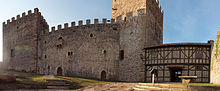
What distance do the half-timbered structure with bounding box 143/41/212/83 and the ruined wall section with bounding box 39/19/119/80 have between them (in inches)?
238

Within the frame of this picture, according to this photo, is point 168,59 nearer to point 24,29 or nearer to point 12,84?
point 12,84

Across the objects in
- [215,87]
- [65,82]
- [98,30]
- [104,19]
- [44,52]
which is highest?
[104,19]

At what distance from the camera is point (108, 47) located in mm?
23484

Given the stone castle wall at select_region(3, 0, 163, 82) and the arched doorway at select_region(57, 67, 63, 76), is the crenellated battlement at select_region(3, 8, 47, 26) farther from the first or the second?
the arched doorway at select_region(57, 67, 63, 76)

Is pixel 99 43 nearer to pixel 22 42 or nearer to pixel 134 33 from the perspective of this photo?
pixel 134 33

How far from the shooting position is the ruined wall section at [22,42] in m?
28.8

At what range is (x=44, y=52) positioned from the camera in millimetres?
28188

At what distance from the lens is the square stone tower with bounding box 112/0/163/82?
21203mm

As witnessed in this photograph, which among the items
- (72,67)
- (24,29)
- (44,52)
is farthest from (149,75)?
(24,29)

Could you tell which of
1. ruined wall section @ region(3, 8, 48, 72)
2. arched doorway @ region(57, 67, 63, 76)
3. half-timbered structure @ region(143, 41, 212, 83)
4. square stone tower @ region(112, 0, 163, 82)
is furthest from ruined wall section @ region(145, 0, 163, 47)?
ruined wall section @ region(3, 8, 48, 72)

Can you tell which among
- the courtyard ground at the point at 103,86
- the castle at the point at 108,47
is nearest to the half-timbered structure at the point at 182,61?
the castle at the point at 108,47

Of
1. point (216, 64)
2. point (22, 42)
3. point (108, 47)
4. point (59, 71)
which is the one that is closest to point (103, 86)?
point (216, 64)

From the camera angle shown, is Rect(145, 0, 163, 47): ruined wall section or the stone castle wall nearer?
the stone castle wall

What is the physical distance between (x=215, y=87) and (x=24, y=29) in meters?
29.0
